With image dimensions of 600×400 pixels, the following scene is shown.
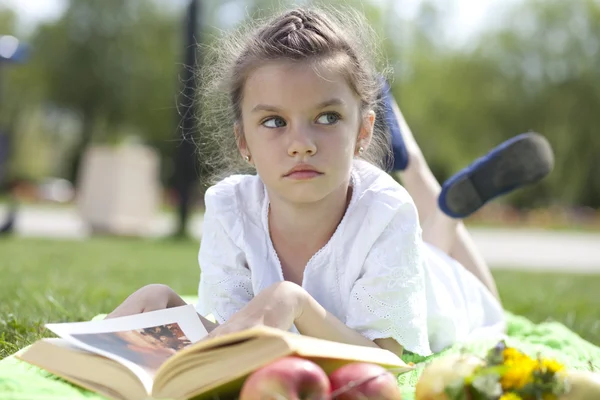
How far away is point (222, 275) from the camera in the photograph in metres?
2.72

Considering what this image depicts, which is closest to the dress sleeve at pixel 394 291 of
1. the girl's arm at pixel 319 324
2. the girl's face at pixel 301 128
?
the girl's arm at pixel 319 324

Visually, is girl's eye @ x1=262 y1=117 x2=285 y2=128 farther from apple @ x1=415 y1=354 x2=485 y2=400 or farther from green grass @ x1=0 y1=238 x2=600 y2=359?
green grass @ x1=0 y1=238 x2=600 y2=359

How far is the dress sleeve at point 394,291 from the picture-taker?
2.46m

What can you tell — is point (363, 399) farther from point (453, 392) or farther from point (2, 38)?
point (2, 38)

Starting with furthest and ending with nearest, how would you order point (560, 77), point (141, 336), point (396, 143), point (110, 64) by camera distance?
1. point (110, 64)
2. point (560, 77)
3. point (396, 143)
4. point (141, 336)

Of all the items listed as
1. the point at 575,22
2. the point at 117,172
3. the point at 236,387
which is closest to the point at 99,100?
the point at 575,22

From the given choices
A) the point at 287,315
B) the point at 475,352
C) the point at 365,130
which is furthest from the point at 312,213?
the point at 475,352

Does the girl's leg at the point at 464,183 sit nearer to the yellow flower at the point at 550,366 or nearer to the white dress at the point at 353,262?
the white dress at the point at 353,262

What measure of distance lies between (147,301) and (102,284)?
2.42 m

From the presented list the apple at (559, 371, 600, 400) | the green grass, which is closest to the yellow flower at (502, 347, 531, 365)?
the apple at (559, 371, 600, 400)

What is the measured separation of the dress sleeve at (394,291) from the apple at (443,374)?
64 cm

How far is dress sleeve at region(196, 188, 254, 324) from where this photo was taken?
269cm

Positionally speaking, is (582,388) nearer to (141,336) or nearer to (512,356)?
(512,356)

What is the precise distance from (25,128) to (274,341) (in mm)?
31960
